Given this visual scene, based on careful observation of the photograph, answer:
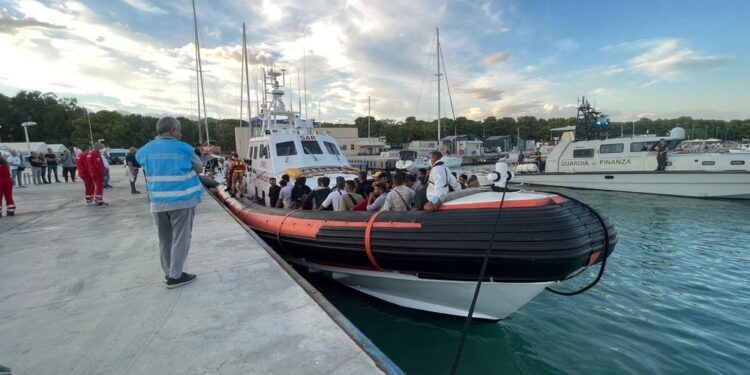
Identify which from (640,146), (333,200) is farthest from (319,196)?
(640,146)

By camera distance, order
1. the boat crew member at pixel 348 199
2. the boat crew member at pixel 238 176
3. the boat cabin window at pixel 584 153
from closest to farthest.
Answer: the boat crew member at pixel 348 199
the boat crew member at pixel 238 176
the boat cabin window at pixel 584 153

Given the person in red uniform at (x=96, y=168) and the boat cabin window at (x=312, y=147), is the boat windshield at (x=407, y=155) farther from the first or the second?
the person in red uniform at (x=96, y=168)

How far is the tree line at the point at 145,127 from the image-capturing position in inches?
2377

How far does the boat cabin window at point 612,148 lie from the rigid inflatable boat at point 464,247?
49.4ft

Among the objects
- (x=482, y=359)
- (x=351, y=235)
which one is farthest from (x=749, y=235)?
(x=351, y=235)

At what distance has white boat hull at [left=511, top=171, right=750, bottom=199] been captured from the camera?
1320 centimetres

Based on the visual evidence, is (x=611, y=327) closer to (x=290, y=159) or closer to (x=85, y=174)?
(x=290, y=159)

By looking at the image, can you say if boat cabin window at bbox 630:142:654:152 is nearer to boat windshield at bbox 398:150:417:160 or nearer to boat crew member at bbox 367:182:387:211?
boat crew member at bbox 367:182:387:211

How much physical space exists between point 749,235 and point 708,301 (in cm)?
547

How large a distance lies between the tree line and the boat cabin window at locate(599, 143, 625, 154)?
37521mm

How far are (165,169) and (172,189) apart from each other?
0.19m

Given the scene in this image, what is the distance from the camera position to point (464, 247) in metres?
3.48

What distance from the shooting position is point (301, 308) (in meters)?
2.76

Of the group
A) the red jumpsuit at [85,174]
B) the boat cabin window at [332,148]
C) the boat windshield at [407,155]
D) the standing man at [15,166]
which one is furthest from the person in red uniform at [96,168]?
the boat windshield at [407,155]
